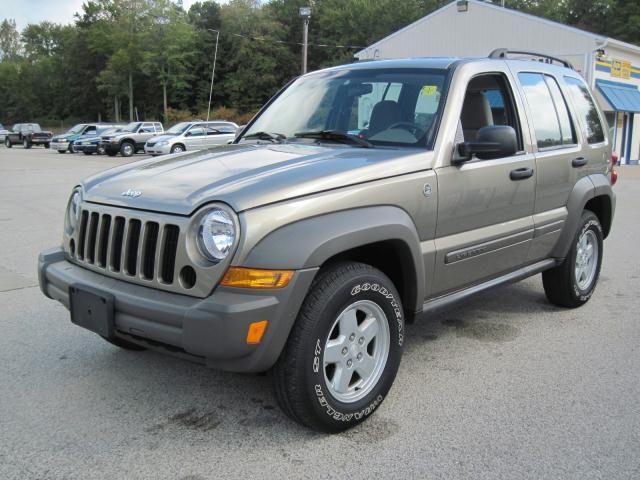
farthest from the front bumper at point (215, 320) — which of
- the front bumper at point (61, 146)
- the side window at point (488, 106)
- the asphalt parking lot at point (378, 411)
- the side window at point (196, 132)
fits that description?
the front bumper at point (61, 146)

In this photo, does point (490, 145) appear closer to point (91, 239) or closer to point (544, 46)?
point (91, 239)

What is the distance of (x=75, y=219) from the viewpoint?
11.3 ft

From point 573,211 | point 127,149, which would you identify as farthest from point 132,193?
point 127,149

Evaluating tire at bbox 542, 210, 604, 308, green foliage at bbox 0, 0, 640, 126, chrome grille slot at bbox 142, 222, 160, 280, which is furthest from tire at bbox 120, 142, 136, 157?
chrome grille slot at bbox 142, 222, 160, 280

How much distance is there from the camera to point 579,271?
5.16 metres

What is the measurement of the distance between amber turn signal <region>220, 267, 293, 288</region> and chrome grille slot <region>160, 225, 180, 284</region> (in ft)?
0.95

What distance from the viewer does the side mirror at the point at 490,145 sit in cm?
347

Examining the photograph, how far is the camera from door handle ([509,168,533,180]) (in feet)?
13.2

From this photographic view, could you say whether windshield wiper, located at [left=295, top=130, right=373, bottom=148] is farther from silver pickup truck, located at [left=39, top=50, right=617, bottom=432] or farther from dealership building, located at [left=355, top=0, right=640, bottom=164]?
dealership building, located at [left=355, top=0, right=640, bottom=164]

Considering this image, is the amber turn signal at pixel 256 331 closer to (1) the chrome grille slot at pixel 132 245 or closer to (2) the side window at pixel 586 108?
(1) the chrome grille slot at pixel 132 245

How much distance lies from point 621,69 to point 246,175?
29457 millimetres

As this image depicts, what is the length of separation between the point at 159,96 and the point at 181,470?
75.2 meters

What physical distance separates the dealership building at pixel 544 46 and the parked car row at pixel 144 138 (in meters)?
8.87

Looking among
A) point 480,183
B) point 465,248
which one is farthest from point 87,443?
point 480,183
